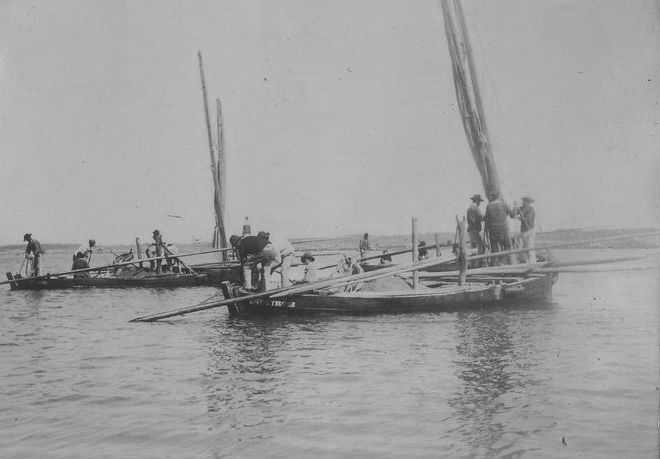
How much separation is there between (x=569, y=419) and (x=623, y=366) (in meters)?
3.15

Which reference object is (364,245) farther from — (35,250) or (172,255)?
(35,250)

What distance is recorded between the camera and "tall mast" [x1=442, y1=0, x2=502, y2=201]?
17.2 metres

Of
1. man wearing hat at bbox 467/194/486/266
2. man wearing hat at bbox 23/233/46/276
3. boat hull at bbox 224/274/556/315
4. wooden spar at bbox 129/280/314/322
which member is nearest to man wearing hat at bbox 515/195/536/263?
man wearing hat at bbox 467/194/486/266

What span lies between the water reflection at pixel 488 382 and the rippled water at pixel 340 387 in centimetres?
3

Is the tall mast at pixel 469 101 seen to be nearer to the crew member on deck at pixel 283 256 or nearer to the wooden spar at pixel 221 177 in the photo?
the crew member on deck at pixel 283 256

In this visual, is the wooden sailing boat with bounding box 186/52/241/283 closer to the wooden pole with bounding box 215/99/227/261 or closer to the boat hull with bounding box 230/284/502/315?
the wooden pole with bounding box 215/99/227/261

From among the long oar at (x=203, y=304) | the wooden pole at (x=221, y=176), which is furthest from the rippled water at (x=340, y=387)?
the wooden pole at (x=221, y=176)

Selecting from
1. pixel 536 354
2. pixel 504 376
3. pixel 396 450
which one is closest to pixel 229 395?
pixel 396 450

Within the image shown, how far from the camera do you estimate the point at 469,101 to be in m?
17.4

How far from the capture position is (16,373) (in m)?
10.8

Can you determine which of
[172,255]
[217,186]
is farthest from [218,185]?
[172,255]

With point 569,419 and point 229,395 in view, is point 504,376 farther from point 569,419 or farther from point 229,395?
point 229,395

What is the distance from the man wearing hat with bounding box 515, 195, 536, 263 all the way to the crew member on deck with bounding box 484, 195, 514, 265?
36cm

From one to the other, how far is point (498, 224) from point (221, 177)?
14799mm
